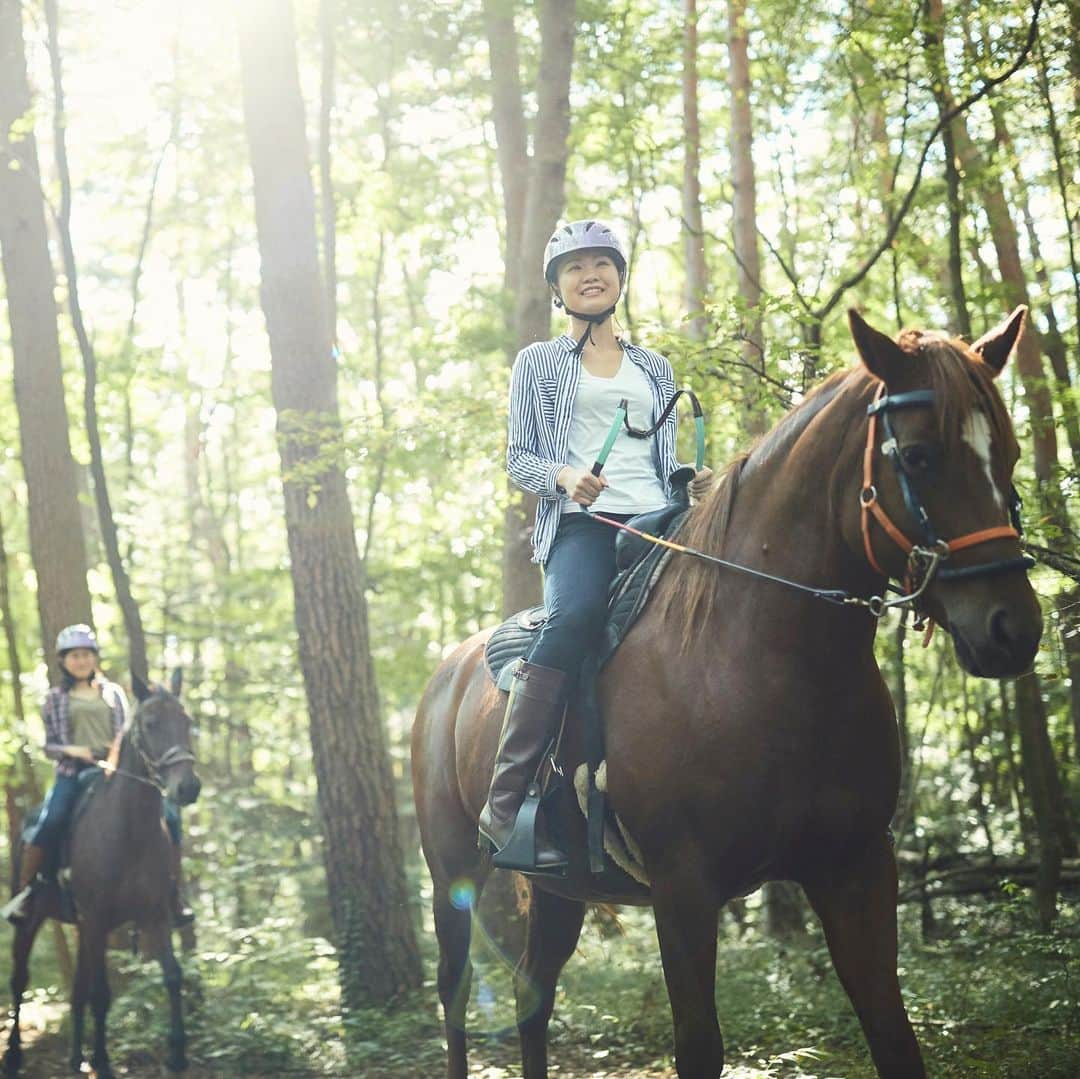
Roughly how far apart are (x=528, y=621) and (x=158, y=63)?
15.1 metres

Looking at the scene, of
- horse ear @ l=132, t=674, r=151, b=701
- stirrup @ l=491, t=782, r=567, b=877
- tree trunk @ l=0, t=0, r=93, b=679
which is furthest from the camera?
tree trunk @ l=0, t=0, r=93, b=679

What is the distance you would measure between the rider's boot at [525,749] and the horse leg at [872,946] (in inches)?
39.2

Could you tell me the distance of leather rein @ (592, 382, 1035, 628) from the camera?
3.17 metres

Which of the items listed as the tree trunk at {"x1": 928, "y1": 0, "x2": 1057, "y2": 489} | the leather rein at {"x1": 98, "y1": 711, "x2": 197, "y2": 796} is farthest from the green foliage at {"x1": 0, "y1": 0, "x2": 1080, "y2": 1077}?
the leather rein at {"x1": 98, "y1": 711, "x2": 197, "y2": 796}

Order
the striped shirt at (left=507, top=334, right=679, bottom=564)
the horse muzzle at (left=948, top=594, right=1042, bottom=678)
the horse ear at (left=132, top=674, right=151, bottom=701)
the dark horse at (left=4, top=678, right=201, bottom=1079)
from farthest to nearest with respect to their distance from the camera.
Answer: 1. the horse ear at (left=132, top=674, right=151, bottom=701)
2. the dark horse at (left=4, top=678, right=201, bottom=1079)
3. the striped shirt at (left=507, top=334, right=679, bottom=564)
4. the horse muzzle at (left=948, top=594, right=1042, bottom=678)

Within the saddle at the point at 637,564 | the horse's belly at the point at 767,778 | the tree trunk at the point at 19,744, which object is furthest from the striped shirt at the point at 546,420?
the tree trunk at the point at 19,744

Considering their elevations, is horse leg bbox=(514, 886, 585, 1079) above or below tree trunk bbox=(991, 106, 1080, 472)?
below

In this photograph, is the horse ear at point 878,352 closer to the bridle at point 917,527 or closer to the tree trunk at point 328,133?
the bridle at point 917,527

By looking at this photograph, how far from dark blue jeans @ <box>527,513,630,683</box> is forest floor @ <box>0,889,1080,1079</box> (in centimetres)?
266

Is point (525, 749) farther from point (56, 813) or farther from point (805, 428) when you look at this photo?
point (56, 813)

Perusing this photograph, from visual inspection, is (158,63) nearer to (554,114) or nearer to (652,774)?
(554,114)

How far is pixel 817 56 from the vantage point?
1083 centimetres

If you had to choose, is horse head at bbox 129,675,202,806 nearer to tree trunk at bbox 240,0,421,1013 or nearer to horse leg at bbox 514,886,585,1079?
tree trunk at bbox 240,0,421,1013

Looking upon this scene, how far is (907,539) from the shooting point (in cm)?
333
